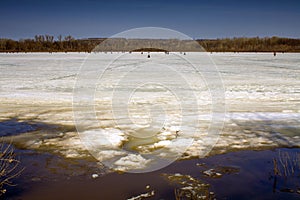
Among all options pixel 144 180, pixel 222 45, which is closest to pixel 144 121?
pixel 144 180

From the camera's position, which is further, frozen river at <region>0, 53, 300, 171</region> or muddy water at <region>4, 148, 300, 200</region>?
frozen river at <region>0, 53, 300, 171</region>

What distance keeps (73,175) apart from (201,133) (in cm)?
306

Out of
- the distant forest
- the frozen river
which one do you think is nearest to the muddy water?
the frozen river

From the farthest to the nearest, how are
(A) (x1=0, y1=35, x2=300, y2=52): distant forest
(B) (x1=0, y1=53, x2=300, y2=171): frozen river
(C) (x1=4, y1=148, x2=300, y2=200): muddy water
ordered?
(A) (x1=0, y1=35, x2=300, y2=52): distant forest < (B) (x1=0, y1=53, x2=300, y2=171): frozen river < (C) (x1=4, y1=148, x2=300, y2=200): muddy water

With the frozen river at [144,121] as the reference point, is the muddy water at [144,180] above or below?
below

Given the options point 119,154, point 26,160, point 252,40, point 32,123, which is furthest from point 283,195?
point 252,40

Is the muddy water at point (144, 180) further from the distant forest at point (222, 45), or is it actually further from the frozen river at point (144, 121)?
the distant forest at point (222, 45)

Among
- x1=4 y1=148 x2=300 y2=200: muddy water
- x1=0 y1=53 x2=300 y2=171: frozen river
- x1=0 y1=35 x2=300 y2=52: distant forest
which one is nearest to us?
x1=4 y1=148 x2=300 y2=200: muddy water

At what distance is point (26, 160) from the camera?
488 cm

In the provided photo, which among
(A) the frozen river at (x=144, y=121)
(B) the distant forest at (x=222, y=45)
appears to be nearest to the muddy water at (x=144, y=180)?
(A) the frozen river at (x=144, y=121)

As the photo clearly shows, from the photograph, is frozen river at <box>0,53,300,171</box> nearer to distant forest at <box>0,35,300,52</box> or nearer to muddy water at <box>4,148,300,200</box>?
muddy water at <box>4,148,300,200</box>

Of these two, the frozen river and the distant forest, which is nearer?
the frozen river

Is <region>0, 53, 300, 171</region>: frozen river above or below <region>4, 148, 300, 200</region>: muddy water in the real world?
above

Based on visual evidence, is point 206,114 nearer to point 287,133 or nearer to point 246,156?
point 287,133
